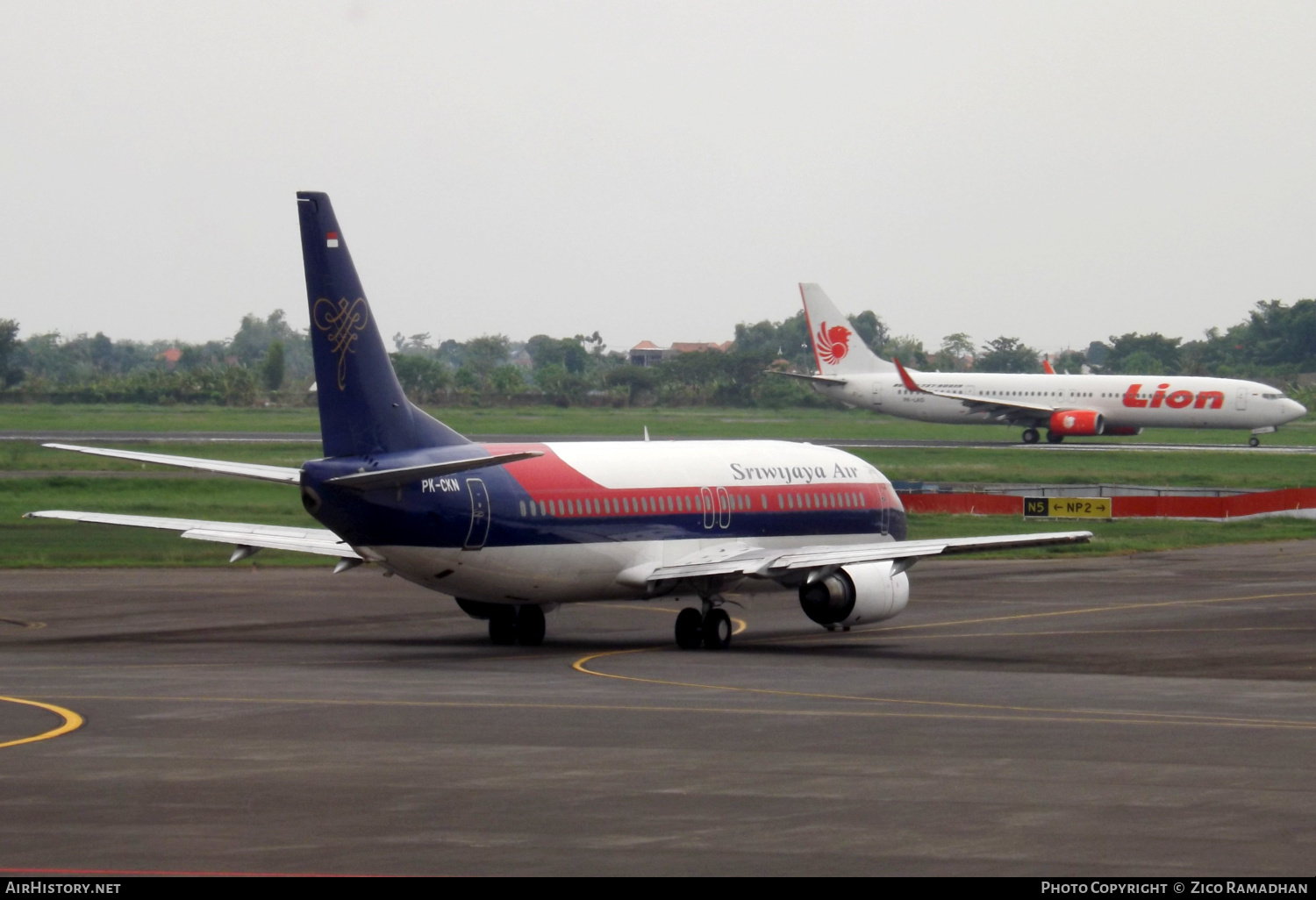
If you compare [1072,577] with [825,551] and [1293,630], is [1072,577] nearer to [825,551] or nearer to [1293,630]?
[1293,630]

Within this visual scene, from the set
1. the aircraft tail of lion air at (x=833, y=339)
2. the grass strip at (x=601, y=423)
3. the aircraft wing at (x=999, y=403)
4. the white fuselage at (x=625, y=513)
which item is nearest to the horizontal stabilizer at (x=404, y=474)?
the white fuselage at (x=625, y=513)

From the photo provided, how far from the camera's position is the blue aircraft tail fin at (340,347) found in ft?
97.3

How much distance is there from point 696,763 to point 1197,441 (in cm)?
10147

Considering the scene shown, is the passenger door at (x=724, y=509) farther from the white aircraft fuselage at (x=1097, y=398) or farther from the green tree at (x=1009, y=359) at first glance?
the green tree at (x=1009, y=359)

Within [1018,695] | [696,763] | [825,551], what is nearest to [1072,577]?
[825,551]

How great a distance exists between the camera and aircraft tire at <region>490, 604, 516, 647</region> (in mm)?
33969

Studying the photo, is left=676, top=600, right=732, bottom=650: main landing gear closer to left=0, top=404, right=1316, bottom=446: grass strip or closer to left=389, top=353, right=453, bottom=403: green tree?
left=0, top=404, right=1316, bottom=446: grass strip

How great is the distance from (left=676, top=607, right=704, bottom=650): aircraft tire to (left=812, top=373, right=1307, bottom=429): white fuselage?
3029 inches

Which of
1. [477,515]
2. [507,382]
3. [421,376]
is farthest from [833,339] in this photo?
[477,515]

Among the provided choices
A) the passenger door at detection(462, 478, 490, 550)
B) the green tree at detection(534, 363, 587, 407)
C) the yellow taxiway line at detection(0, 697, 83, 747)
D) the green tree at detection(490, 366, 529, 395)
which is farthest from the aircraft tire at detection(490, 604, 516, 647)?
the green tree at detection(490, 366, 529, 395)

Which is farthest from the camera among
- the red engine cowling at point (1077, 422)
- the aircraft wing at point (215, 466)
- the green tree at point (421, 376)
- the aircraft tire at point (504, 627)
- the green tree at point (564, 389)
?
the green tree at point (421, 376)

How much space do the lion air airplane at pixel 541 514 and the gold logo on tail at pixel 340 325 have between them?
0.08 feet

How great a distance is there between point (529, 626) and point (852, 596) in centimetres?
641

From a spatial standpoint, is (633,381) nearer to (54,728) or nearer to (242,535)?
(242,535)
